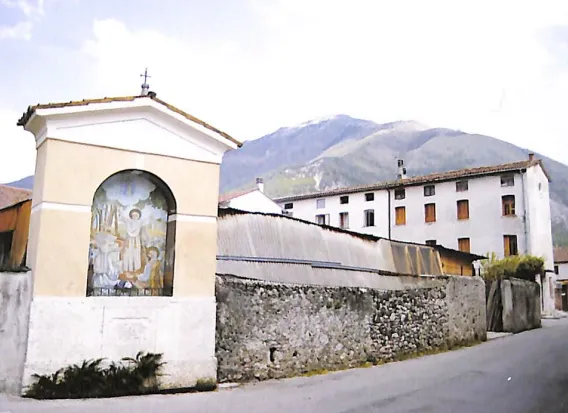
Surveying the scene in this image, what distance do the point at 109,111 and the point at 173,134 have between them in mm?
1191

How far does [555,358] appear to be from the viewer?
543 inches

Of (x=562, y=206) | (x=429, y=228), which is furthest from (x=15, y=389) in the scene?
(x=562, y=206)

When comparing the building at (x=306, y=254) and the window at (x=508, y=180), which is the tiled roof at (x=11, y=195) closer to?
the building at (x=306, y=254)

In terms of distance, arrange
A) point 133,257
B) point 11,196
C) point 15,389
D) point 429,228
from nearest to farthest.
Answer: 1. point 15,389
2. point 133,257
3. point 11,196
4. point 429,228

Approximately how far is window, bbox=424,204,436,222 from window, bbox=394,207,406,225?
1549 millimetres

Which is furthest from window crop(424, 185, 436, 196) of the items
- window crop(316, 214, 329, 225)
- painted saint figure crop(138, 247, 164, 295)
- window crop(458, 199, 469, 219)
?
painted saint figure crop(138, 247, 164, 295)

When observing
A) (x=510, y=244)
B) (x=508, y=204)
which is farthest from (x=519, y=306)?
(x=508, y=204)

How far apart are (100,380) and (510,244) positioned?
30.7 metres

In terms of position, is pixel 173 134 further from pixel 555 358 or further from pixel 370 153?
pixel 370 153

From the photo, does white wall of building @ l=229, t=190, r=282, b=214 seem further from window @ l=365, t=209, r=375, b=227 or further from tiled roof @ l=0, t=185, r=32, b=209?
tiled roof @ l=0, t=185, r=32, b=209

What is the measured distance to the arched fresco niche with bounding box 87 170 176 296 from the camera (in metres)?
8.98

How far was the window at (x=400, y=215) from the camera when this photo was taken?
37.5 m

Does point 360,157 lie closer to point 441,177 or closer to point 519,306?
point 441,177

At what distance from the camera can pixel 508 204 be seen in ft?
110
